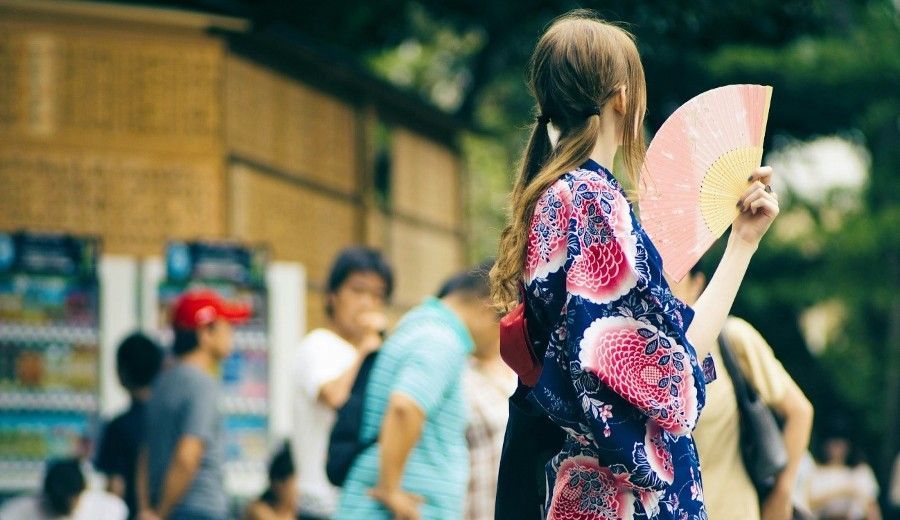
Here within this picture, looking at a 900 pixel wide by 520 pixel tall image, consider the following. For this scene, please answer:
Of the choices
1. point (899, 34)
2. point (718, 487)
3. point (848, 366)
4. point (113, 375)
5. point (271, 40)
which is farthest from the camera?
point (848, 366)

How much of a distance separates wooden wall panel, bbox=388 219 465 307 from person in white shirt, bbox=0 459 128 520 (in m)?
7.39

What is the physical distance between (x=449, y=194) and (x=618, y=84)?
13389mm

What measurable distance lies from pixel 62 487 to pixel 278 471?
4.17 feet

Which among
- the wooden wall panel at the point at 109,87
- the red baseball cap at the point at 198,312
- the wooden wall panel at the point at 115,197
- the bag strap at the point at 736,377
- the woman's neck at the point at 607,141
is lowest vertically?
the bag strap at the point at 736,377

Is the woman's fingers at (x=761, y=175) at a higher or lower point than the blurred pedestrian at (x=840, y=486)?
higher

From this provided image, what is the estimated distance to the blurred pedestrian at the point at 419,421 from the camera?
5441mm

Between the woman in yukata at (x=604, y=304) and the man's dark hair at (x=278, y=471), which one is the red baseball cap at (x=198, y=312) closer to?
the man's dark hair at (x=278, y=471)

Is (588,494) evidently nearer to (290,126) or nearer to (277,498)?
(277,498)

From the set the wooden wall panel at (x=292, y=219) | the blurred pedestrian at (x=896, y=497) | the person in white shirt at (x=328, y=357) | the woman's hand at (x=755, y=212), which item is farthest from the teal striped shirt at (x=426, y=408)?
the blurred pedestrian at (x=896, y=497)

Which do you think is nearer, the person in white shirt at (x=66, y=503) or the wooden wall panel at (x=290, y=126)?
the person in white shirt at (x=66, y=503)

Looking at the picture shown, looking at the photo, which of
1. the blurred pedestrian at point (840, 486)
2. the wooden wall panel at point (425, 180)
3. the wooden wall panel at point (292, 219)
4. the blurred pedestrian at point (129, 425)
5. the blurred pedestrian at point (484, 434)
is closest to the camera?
the blurred pedestrian at point (484, 434)

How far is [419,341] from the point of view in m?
5.64

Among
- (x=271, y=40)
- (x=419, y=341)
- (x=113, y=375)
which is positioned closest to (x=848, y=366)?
(x=271, y=40)

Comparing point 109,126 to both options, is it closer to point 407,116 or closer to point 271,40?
point 271,40
